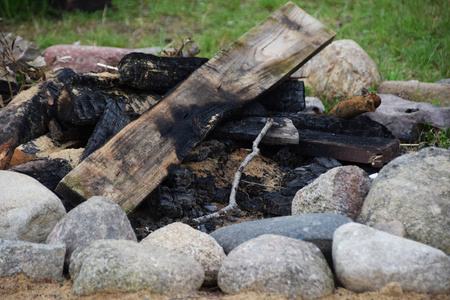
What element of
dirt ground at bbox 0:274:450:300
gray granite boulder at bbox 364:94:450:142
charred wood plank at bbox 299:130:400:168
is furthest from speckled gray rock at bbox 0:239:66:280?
gray granite boulder at bbox 364:94:450:142

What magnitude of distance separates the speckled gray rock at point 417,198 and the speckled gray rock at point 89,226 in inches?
49.5

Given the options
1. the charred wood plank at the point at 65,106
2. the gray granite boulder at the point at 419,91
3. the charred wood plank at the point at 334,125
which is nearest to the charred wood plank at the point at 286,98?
the charred wood plank at the point at 334,125

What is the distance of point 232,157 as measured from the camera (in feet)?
10.8

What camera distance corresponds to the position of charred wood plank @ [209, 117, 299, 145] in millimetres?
3145

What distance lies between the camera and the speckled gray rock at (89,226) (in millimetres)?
2088

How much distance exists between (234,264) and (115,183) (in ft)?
3.46

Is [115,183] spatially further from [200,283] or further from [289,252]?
[289,252]

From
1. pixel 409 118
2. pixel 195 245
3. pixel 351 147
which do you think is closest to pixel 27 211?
pixel 195 245

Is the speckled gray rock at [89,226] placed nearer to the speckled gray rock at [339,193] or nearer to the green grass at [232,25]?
the speckled gray rock at [339,193]

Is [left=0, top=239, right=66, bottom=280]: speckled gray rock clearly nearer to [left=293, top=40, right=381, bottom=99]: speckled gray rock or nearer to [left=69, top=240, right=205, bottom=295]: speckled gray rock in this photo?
[left=69, top=240, right=205, bottom=295]: speckled gray rock

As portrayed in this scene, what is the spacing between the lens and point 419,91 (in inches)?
186

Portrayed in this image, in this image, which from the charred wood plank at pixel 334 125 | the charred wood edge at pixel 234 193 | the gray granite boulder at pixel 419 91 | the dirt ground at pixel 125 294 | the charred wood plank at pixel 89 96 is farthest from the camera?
the gray granite boulder at pixel 419 91

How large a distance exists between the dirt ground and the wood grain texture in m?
0.64

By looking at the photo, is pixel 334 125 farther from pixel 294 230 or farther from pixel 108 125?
pixel 108 125
